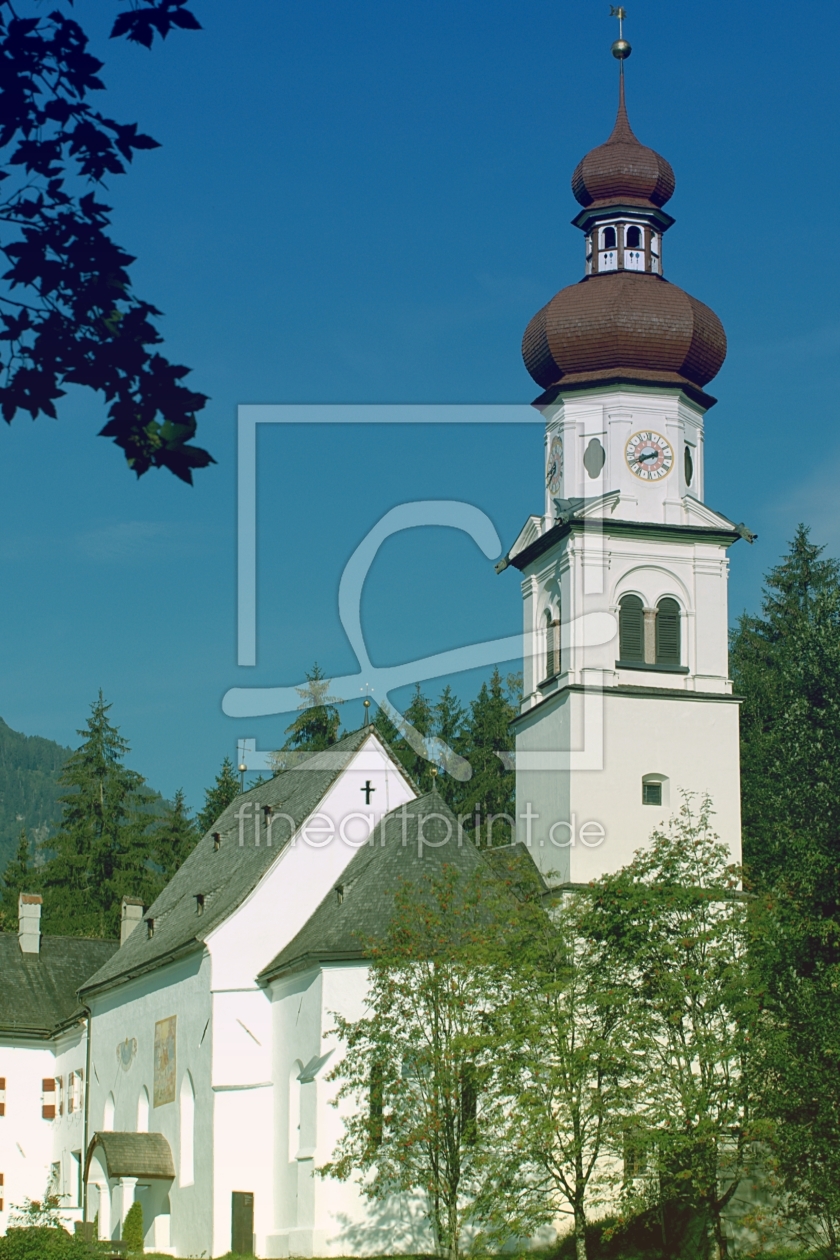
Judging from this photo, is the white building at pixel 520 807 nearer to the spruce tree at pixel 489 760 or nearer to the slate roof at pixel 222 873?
the slate roof at pixel 222 873

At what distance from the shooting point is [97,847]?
238 feet

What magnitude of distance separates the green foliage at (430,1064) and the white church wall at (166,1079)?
6369 millimetres

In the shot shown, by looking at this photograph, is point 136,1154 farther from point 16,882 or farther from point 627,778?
point 16,882

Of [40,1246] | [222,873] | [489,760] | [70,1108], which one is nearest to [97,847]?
[489,760]

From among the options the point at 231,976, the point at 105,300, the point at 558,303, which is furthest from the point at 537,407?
the point at 105,300

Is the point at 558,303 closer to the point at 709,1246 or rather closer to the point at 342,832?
the point at 342,832

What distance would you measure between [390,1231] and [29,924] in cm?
2431

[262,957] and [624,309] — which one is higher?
[624,309]

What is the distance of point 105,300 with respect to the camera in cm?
905

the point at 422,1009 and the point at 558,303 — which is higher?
the point at 558,303

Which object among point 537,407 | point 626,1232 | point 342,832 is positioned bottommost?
point 626,1232

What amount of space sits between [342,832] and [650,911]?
11248 mm

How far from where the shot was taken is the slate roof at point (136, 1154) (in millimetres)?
39375

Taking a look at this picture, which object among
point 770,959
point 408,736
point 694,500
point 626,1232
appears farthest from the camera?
point 408,736
